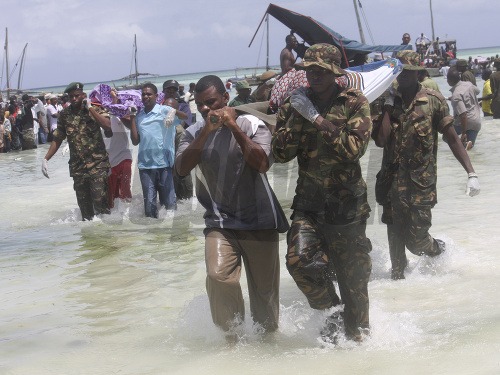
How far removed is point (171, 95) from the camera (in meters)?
12.4

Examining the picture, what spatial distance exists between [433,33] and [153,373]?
63.7 meters

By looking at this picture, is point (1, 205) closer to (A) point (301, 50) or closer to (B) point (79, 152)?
(B) point (79, 152)

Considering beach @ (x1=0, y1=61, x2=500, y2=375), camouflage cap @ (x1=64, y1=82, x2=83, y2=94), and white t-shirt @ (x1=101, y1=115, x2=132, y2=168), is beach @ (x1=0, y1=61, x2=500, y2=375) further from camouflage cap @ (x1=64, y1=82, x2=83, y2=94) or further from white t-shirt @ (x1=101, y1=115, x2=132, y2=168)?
camouflage cap @ (x1=64, y1=82, x2=83, y2=94)

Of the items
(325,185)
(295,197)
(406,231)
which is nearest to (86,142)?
(406,231)

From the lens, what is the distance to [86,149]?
10.3m

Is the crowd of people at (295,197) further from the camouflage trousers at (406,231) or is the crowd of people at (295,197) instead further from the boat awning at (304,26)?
the boat awning at (304,26)

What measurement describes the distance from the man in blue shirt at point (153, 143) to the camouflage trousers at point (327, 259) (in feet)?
18.8

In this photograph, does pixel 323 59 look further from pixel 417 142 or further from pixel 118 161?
pixel 118 161

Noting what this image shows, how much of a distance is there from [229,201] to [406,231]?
6.94ft

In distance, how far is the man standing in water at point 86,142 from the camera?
10219 mm

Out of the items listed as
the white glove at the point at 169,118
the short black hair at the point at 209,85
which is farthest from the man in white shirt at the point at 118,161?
the short black hair at the point at 209,85

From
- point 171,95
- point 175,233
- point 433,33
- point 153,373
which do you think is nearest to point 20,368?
point 153,373

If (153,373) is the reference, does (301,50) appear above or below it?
above

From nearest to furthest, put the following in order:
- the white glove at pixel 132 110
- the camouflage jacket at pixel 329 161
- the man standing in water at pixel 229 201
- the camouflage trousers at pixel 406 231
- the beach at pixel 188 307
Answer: the camouflage jacket at pixel 329 161 < the man standing in water at pixel 229 201 < the beach at pixel 188 307 < the camouflage trousers at pixel 406 231 < the white glove at pixel 132 110
